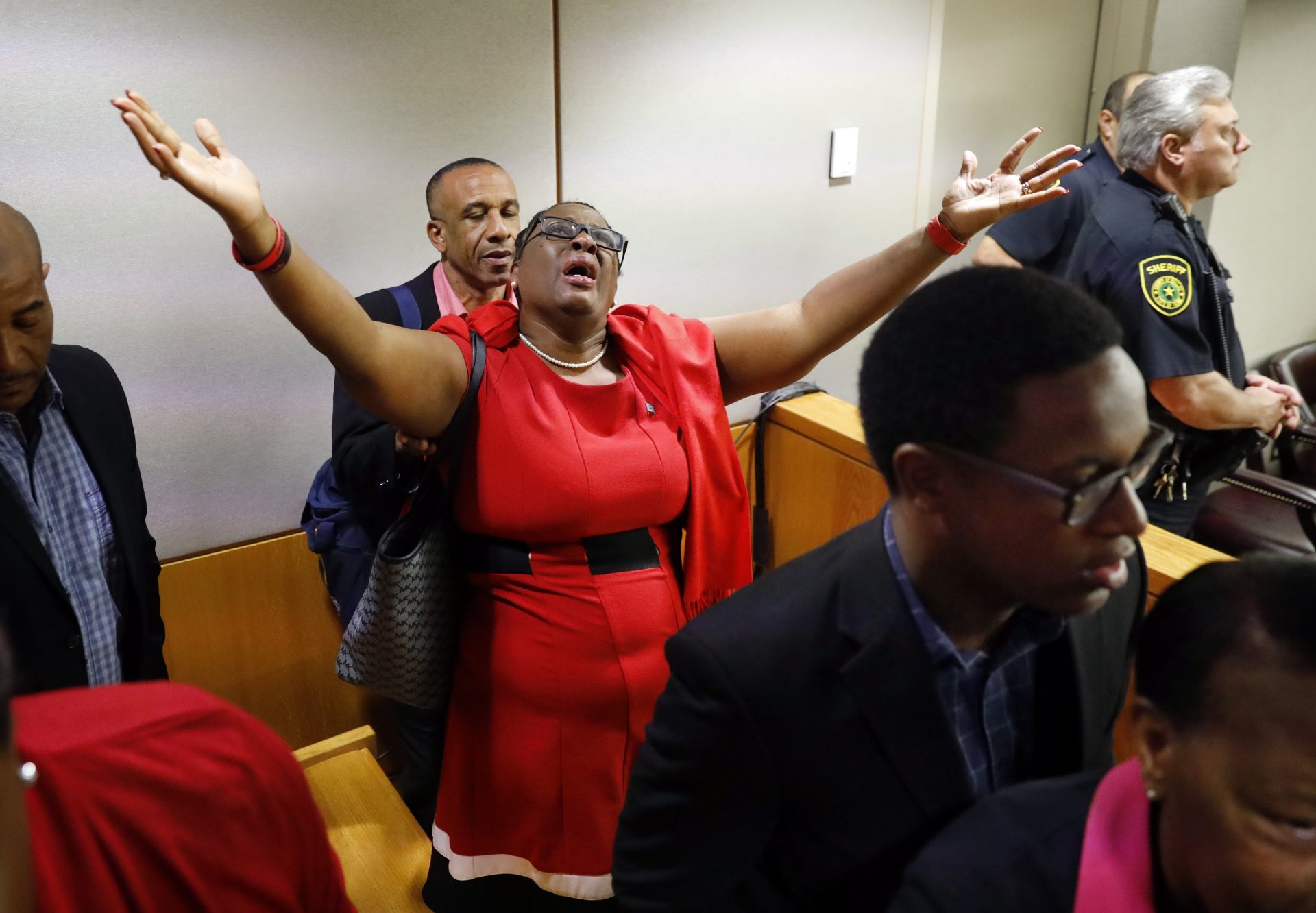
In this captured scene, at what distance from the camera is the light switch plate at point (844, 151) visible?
3.26m

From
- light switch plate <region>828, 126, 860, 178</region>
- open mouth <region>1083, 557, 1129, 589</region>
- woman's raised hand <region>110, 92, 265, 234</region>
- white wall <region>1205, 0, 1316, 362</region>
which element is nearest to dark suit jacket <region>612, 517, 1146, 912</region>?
open mouth <region>1083, 557, 1129, 589</region>

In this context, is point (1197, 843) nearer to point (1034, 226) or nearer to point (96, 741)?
point (96, 741)

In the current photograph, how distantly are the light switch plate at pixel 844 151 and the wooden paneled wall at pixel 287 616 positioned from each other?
30.8 inches

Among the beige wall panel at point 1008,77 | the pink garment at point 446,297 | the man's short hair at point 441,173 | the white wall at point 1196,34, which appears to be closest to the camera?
the pink garment at point 446,297

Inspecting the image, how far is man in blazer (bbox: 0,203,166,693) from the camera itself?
4.80ft

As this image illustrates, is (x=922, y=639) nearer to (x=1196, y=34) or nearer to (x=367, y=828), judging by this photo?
(x=367, y=828)

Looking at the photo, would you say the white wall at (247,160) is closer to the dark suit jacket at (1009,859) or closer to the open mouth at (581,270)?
the open mouth at (581,270)

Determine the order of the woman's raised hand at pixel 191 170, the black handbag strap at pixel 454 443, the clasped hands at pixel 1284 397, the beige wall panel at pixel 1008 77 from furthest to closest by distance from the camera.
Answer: the beige wall panel at pixel 1008 77, the clasped hands at pixel 1284 397, the black handbag strap at pixel 454 443, the woman's raised hand at pixel 191 170

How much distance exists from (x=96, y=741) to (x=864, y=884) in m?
0.67

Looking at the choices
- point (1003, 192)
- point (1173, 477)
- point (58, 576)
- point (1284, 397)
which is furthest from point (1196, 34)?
point (58, 576)

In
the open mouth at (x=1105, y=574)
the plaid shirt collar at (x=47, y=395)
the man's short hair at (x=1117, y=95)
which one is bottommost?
the plaid shirt collar at (x=47, y=395)

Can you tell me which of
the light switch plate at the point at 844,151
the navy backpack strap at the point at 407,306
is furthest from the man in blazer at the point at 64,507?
the light switch plate at the point at 844,151

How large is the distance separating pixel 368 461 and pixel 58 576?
0.55m

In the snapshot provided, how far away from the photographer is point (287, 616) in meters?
2.62
